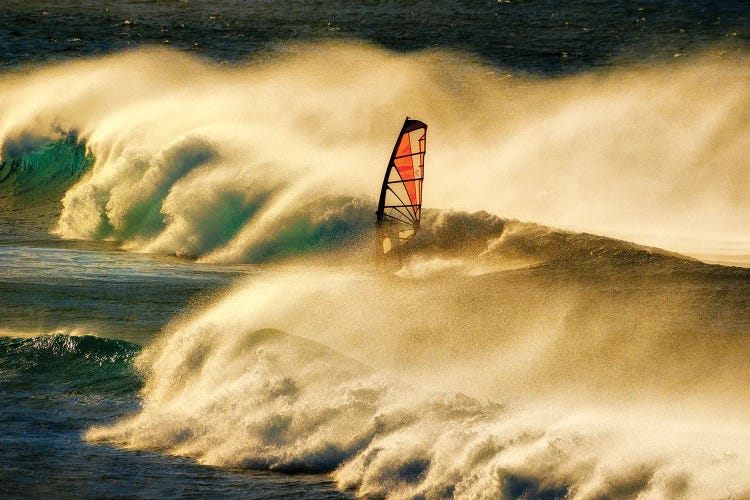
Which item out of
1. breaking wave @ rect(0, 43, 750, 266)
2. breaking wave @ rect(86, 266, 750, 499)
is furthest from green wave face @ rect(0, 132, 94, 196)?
breaking wave @ rect(86, 266, 750, 499)

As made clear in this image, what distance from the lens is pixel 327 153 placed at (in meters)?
24.3

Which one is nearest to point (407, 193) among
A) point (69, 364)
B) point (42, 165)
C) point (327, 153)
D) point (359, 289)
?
point (359, 289)

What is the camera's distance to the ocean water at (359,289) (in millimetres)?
8570

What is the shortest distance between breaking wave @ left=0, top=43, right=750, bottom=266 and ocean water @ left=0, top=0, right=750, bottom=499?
0.30ft

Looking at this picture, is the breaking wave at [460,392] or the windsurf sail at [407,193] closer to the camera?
the breaking wave at [460,392]

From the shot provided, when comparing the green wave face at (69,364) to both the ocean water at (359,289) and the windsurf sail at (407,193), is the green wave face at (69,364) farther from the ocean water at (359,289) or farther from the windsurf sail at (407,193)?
the windsurf sail at (407,193)

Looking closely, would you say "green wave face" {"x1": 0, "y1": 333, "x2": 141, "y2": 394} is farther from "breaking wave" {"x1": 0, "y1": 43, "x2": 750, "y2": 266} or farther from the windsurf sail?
"breaking wave" {"x1": 0, "y1": 43, "x2": 750, "y2": 266}

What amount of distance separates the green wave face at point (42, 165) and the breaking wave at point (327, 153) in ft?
0.18

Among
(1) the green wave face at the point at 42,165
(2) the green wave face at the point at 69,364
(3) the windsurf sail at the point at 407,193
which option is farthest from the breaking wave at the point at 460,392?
(1) the green wave face at the point at 42,165

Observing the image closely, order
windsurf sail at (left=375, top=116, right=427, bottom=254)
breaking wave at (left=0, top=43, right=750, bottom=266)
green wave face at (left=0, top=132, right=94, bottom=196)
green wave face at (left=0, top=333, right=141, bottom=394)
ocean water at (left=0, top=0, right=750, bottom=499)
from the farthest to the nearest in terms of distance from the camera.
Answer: green wave face at (left=0, top=132, right=94, bottom=196) → breaking wave at (left=0, top=43, right=750, bottom=266) → windsurf sail at (left=375, top=116, right=427, bottom=254) → green wave face at (left=0, top=333, right=141, bottom=394) → ocean water at (left=0, top=0, right=750, bottom=499)

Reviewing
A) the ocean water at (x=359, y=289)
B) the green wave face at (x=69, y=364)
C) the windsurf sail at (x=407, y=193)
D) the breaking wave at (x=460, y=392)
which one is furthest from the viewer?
the windsurf sail at (x=407, y=193)

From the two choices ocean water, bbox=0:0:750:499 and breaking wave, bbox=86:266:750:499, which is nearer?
breaking wave, bbox=86:266:750:499

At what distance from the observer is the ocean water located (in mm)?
8570

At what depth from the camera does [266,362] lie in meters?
10.6
